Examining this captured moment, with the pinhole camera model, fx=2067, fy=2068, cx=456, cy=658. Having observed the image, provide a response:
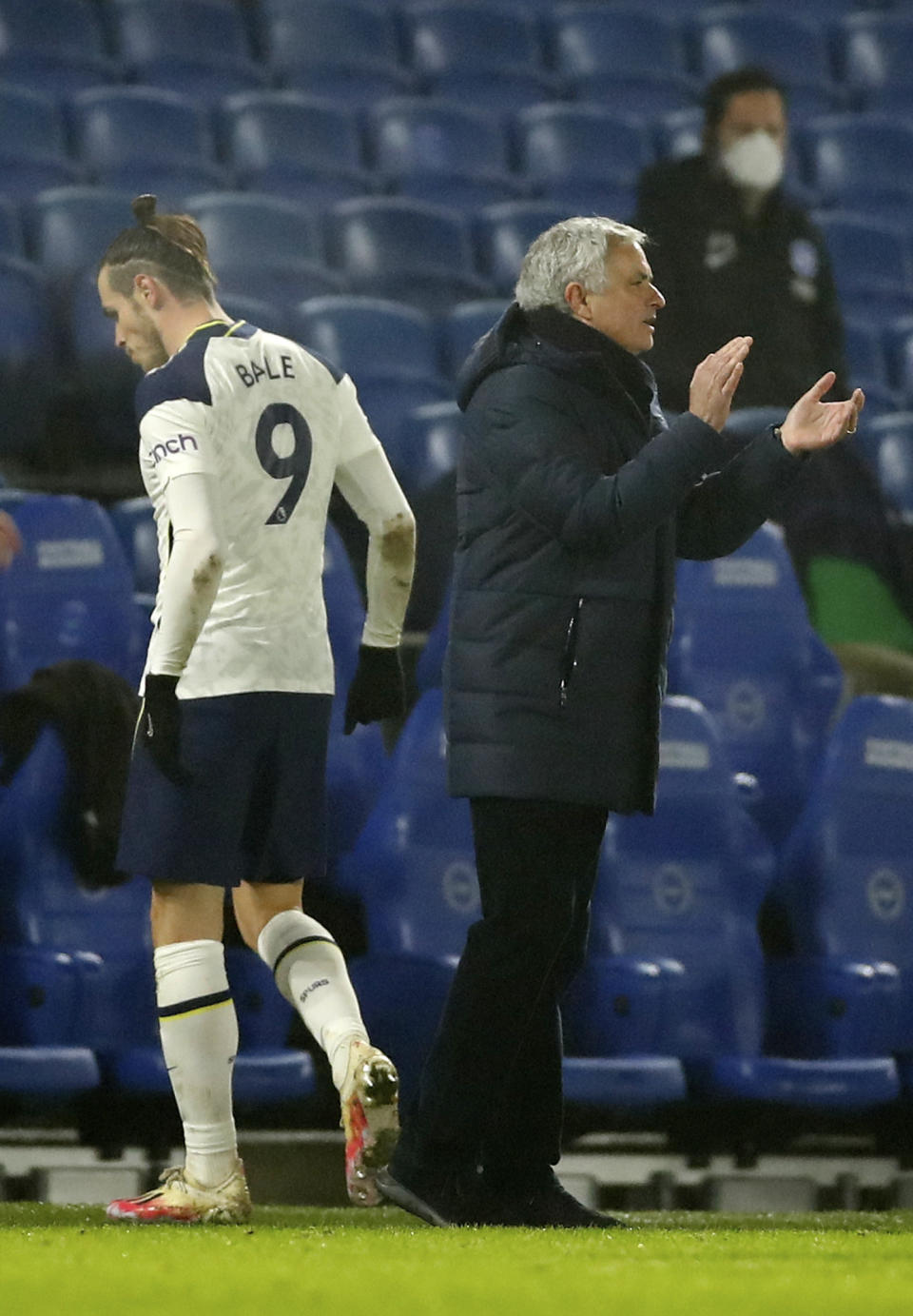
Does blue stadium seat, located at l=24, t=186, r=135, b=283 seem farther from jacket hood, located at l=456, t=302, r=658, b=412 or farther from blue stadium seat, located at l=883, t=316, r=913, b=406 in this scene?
jacket hood, located at l=456, t=302, r=658, b=412

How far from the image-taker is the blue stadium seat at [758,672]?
14.2ft

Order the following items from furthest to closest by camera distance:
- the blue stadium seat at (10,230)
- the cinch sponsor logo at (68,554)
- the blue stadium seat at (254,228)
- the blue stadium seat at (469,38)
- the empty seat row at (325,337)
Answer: the blue stadium seat at (469,38), the blue stadium seat at (254,228), the blue stadium seat at (10,230), the empty seat row at (325,337), the cinch sponsor logo at (68,554)

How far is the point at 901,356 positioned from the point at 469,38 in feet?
5.59

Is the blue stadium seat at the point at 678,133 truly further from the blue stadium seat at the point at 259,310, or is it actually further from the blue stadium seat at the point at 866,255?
the blue stadium seat at the point at 259,310

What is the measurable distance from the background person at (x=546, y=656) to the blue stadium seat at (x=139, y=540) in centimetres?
162

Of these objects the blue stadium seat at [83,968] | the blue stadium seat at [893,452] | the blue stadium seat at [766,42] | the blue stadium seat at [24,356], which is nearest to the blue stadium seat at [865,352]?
the blue stadium seat at [893,452]

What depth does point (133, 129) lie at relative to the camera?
5.61 meters

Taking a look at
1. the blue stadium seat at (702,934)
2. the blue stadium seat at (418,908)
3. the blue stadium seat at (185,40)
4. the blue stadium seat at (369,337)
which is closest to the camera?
the blue stadium seat at (418,908)

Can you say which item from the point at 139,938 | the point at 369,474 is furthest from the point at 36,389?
the point at 369,474

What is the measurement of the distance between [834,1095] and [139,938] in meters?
1.29

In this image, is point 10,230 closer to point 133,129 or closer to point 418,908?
point 133,129

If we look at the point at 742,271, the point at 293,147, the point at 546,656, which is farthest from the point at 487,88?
the point at 546,656

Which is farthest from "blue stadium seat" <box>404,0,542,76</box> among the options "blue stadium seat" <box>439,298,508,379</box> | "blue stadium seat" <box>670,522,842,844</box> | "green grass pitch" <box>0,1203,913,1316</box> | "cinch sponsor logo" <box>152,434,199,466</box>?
"green grass pitch" <box>0,1203,913,1316</box>

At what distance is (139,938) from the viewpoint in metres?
3.64
